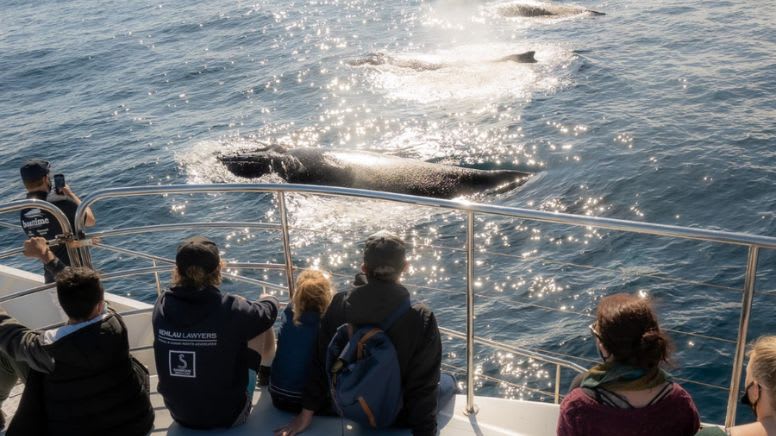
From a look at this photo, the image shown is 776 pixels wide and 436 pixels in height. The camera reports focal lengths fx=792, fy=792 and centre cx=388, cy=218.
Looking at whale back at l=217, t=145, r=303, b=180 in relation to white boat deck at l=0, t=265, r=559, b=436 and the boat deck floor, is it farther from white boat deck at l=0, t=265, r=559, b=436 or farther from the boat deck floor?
the boat deck floor

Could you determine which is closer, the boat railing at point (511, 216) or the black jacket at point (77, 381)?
→ the boat railing at point (511, 216)

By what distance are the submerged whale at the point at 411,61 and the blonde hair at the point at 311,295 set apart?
76.3ft

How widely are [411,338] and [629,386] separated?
1347mm

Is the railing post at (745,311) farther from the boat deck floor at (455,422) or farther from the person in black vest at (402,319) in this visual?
the person in black vest at (402,319)

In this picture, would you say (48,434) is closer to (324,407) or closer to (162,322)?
(162,322)

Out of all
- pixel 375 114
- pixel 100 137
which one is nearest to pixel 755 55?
pixel 375 114

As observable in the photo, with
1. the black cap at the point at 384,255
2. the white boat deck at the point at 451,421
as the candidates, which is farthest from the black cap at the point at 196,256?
the black cap at the point at 384,255

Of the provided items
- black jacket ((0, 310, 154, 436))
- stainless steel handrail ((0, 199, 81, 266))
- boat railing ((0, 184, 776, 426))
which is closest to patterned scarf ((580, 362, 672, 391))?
boat railing ((0, 184, 776, 426))

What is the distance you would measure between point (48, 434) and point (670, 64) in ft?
73.7

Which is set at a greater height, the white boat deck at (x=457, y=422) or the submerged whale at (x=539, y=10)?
the white boat deck at (x=457, y=422)

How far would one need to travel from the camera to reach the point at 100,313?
16.2 feet

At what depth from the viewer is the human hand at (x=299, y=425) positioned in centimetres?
514

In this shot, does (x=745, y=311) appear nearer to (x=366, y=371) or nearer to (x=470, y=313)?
(x=470, y=313)

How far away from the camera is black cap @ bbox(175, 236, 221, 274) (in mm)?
4926
